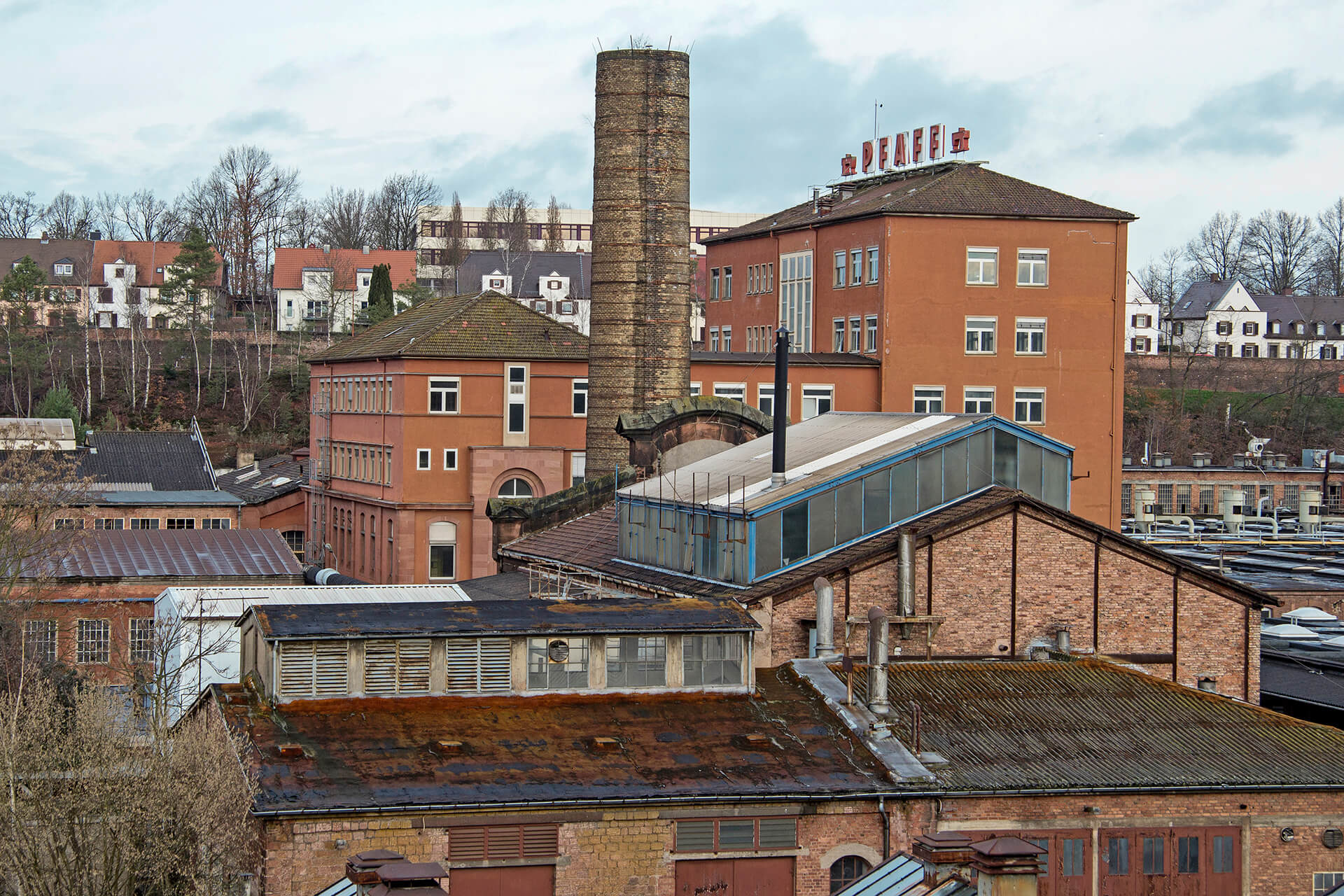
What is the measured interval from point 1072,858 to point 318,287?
286ft

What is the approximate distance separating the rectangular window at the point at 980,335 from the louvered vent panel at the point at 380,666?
115ft

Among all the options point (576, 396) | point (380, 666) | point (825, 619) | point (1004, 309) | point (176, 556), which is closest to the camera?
point (380, 666)

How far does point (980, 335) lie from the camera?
5416cm

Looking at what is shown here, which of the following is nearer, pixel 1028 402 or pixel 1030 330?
pixel 1030 330

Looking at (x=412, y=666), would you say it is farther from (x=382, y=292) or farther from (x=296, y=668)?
(x=382, y=292)

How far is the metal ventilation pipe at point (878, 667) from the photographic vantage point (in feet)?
76.2

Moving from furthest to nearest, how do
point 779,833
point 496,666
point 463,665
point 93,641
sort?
1. point 93,641
2. point 496,666
3. point 463,665
4. point 779,833

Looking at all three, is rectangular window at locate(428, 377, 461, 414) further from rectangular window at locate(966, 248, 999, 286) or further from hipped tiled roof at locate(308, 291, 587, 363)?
rectangular window at locate(966, 248, 999, 286)

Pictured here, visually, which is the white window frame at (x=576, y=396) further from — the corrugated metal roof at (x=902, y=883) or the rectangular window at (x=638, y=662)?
the corrugated metal roof at (x=902, y=883)

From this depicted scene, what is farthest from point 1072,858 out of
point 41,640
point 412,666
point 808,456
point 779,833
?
point 41,640

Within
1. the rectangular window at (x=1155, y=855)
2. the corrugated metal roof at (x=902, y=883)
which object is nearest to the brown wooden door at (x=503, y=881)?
the corrugated metal roof at (x=902, y=883)

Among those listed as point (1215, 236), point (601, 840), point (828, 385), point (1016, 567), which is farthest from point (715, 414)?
point (1215, 236)

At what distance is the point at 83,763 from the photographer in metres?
18.8

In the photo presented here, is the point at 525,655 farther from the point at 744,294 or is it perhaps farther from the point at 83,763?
the point at 744,294
